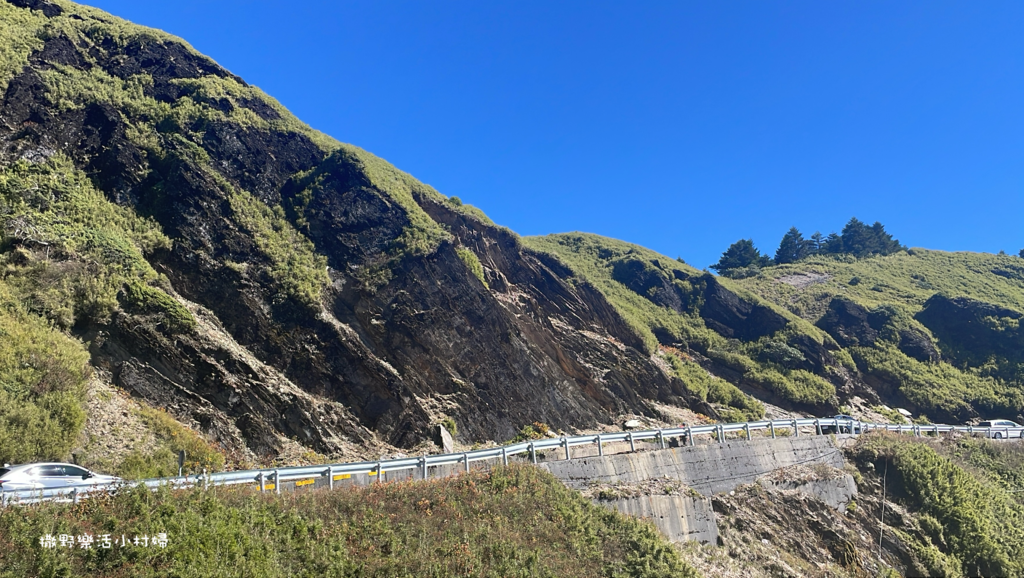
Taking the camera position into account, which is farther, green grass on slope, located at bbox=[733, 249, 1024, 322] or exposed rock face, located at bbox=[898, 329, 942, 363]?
green grass on slope, located at bbox=[733, 249, 1024, 322]

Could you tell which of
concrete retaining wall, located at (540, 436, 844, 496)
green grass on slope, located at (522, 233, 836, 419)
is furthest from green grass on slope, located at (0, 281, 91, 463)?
green grass on slope, located at (522, 233, 836, 419)

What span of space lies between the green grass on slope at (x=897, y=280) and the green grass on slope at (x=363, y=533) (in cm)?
4953

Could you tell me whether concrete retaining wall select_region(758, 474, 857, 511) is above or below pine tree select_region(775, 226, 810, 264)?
below

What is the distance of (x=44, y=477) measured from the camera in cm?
1063

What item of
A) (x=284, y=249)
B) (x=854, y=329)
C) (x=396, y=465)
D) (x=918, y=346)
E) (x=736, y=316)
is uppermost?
(x=284, y=249)

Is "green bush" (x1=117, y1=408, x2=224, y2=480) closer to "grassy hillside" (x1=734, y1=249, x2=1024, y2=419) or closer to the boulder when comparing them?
the boulder

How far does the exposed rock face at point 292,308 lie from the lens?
19.8 m

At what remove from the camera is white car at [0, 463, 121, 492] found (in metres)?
10.3

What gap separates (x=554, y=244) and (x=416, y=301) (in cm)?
4519

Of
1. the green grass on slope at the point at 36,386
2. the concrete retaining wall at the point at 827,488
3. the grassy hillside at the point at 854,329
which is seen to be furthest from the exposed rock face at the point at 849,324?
the green grass on slope at the point at 36,386

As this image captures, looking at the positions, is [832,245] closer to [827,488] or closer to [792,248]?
[792,248]

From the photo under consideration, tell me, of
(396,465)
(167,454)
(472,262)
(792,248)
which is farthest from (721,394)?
(792,248)

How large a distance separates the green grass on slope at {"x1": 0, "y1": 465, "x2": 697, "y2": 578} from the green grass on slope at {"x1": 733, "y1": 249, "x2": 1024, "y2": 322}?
163 ft

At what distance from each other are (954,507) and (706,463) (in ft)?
33.3
